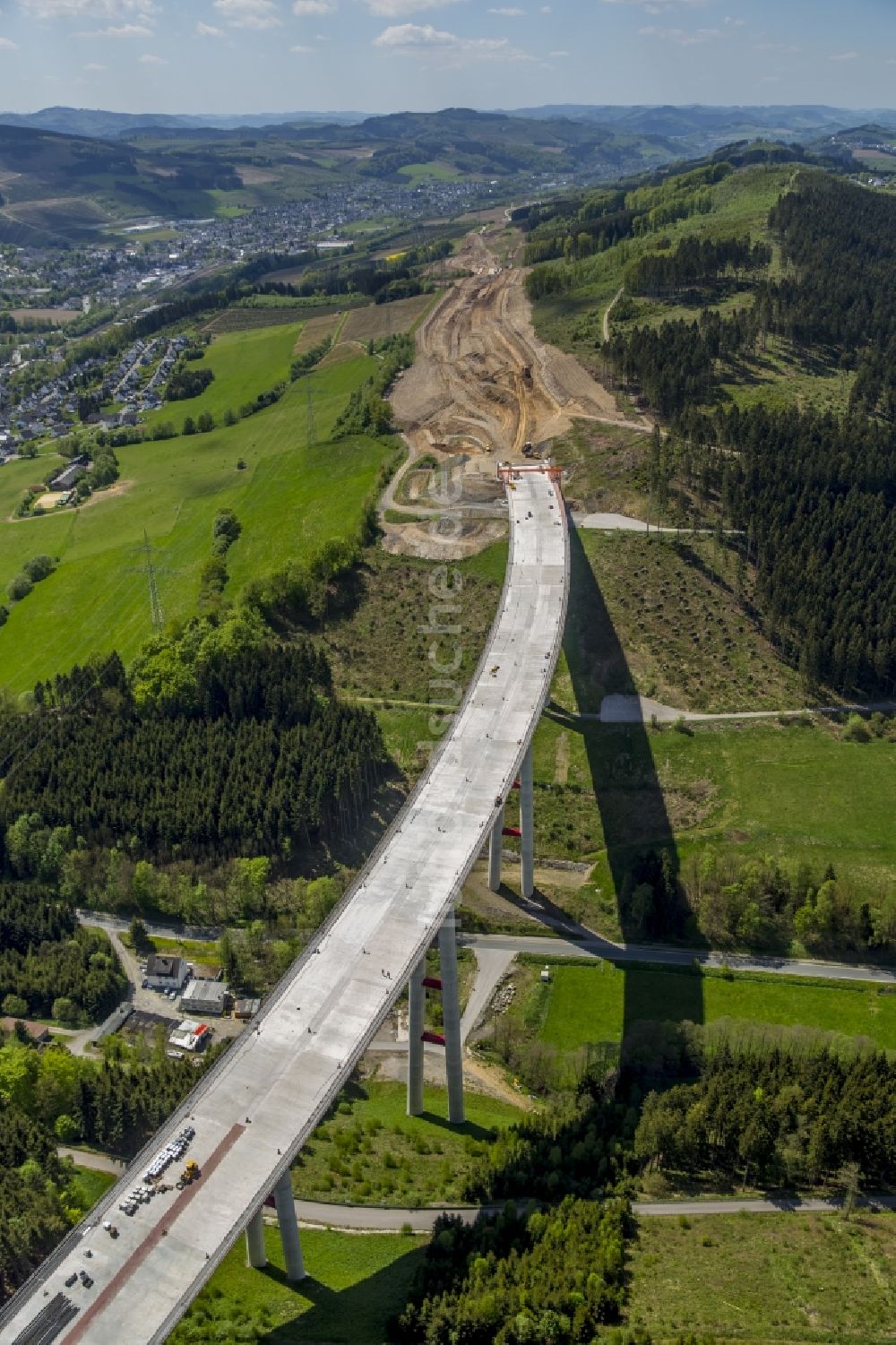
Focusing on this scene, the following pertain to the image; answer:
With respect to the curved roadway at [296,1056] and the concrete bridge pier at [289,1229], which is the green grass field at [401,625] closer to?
the curved roadway at [296,1056]

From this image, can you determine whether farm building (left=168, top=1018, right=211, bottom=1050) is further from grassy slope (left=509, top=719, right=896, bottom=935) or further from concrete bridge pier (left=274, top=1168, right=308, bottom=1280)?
grassy slope (left=509, top=719, right=896, bottom=935)

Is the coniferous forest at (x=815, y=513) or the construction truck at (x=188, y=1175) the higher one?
the coniferous forest at (x=815, y=513)

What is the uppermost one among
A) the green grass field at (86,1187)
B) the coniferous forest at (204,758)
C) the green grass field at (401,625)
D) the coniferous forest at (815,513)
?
the coniferous forest at (815,513)

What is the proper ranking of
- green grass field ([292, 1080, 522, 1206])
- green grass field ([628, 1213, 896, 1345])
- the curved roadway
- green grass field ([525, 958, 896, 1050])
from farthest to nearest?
green grass field ([525, 958, 896, 1050]) < green grass field ([292, 1080, 522, 1206]) < green grass field ([628, 1213, 896, 1345]) < the curved roadway

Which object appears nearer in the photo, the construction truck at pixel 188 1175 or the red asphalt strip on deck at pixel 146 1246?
the red asphalt strip on deck at pixel 146 1246

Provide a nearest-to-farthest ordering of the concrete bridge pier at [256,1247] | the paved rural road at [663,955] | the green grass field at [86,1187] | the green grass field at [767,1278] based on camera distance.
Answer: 1. the green grass field at [767,1278]
2. the concrete bridge pier at [256,1247]
3. the green grass field at [86,1187]
4. the paved rural road at [663,955]

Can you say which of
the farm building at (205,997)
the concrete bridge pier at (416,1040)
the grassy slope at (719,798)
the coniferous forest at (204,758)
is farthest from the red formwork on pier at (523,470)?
the concrete bridge pier at (416,1040)

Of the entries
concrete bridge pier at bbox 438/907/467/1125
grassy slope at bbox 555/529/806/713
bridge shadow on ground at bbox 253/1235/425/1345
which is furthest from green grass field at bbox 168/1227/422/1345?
grassy slope at bbox 555/529/806/713
